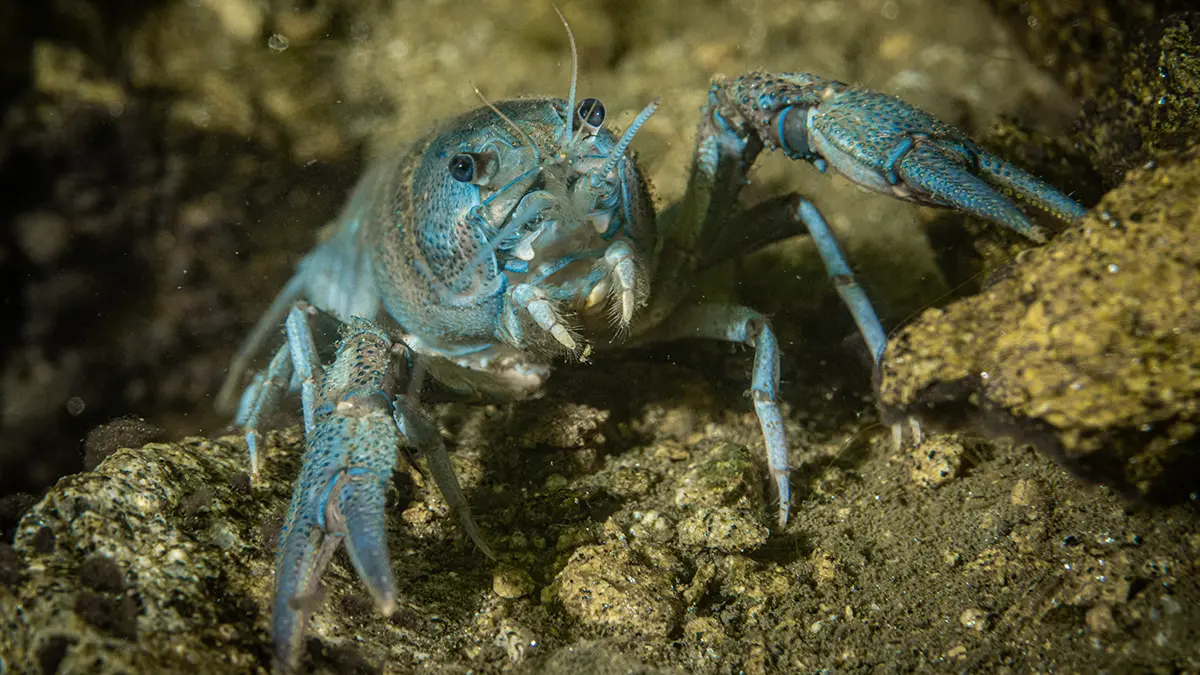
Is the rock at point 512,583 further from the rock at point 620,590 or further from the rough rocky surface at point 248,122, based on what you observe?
the rough rocky surface at point 248,122

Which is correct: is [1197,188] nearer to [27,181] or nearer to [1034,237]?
[1034,237]

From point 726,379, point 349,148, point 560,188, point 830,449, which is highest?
point 349,148

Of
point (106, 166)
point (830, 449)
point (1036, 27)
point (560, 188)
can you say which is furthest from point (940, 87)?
point (106, 166)

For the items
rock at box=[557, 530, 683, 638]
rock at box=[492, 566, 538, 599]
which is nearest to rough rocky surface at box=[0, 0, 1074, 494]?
rock at box=[557, 530, 683, 638]

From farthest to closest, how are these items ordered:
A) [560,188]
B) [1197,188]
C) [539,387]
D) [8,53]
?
1. [8,53]
2. [539,387]
3. [560,188]
4. [1197,188]

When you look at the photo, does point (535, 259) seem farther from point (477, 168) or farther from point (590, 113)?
point (590, 113)

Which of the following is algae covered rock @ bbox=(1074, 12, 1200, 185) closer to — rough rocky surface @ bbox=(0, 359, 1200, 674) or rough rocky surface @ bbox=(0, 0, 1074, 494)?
rough rocky surface @ bbox=(0, 0, 1074, 494)
